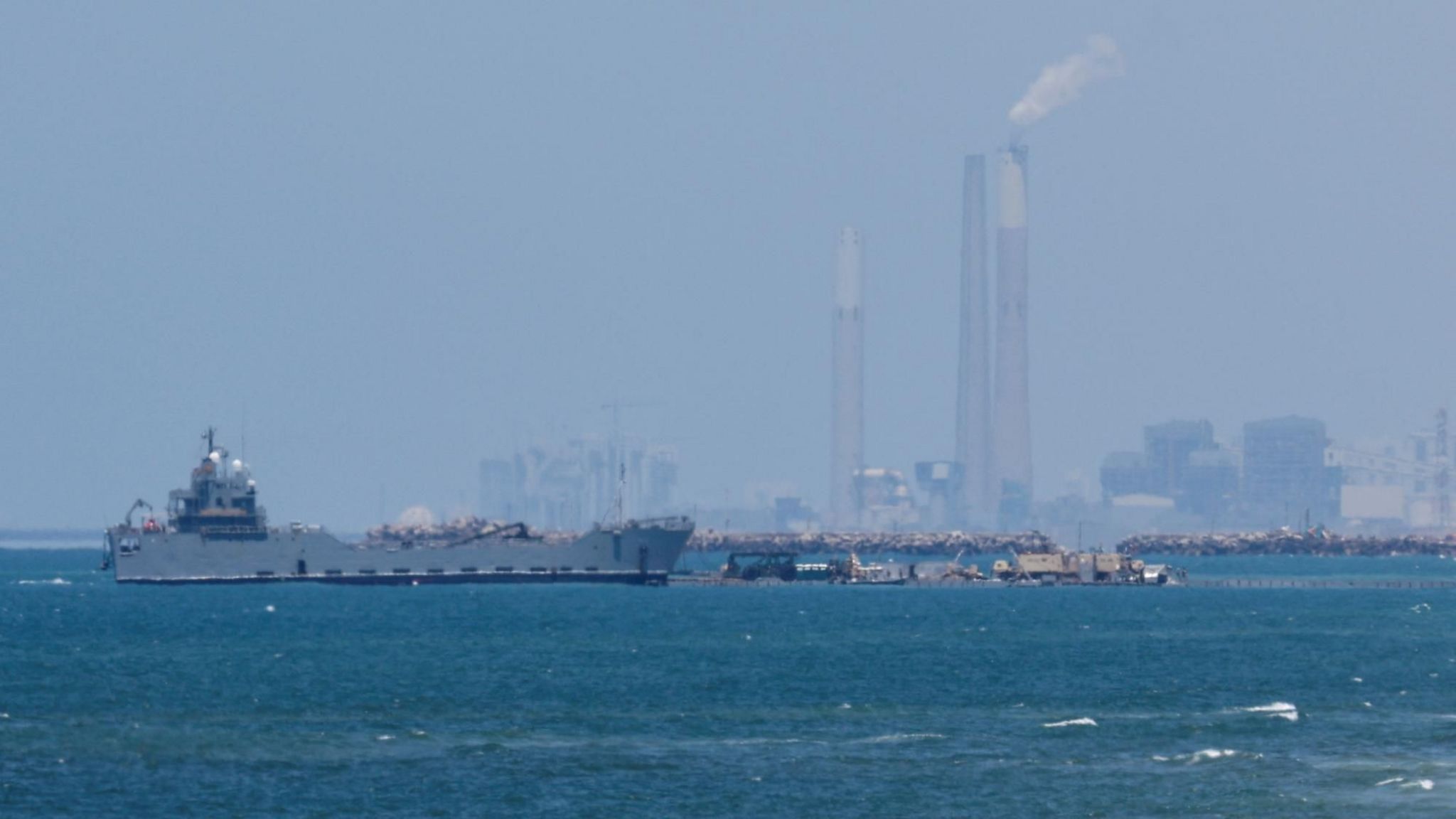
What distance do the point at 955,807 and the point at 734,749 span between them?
11488 millimetres

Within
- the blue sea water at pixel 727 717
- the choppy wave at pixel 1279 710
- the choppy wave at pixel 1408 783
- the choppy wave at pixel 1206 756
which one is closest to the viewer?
the blue sea water at pixel 727 717

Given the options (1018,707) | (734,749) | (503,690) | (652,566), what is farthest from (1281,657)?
(652,566)

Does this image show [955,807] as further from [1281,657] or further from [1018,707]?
[1281,657]

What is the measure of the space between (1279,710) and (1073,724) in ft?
26.6

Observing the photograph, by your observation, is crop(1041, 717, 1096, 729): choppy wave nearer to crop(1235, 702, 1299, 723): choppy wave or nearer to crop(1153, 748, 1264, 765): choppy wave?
crop(1235, 702, 1299, 723): choppy wave

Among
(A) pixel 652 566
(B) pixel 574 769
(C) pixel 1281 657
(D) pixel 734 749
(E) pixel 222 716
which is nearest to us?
(B) pixel 574 769

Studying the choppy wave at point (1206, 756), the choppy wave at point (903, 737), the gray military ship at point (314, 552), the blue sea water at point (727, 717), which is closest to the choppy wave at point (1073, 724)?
the blue sea water at point (727, 717)

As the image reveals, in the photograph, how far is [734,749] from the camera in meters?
66.8

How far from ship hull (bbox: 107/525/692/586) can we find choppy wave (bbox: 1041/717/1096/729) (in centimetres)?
11232

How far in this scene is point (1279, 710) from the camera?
252 ft

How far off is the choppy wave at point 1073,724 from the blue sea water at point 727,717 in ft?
0.97

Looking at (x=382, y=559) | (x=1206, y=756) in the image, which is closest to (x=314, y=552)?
(x=382, y=559)

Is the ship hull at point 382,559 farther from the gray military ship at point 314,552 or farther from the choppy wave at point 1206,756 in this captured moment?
the choppy wave at point 1206,756

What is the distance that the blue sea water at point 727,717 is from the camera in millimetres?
57969
